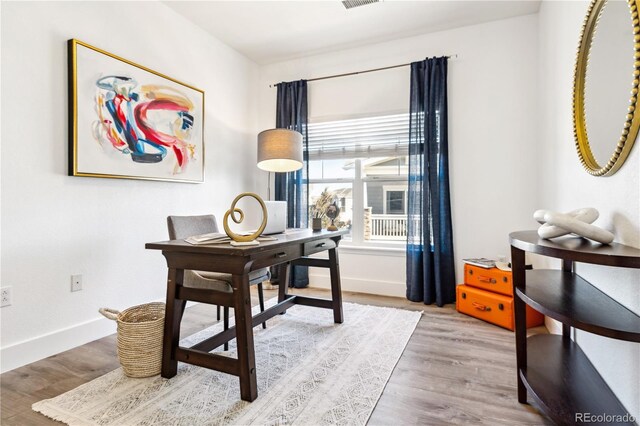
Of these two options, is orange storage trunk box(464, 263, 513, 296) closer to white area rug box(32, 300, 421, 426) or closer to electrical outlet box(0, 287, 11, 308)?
white area rug box(32, 300, 421, 426)

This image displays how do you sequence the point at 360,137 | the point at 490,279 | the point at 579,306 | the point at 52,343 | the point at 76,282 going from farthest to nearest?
the point at 360,137
the point at 490,279
the point at 76,282
the point at 52,343
the point at 579,306

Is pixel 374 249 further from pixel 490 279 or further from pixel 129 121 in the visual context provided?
pixel 129 121

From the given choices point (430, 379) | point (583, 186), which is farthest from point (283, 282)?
point (583, 186)

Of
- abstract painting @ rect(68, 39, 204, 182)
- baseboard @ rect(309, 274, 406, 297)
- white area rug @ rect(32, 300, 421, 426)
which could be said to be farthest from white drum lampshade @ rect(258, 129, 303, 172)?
baseboard @ rect(309, 274, 406, 297)

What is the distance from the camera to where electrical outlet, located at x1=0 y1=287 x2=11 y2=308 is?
6.32ft

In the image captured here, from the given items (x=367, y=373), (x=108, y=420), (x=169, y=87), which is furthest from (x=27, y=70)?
(x=367, y=373)

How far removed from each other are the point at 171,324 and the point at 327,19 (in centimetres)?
294

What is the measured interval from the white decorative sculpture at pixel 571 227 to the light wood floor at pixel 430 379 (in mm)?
844

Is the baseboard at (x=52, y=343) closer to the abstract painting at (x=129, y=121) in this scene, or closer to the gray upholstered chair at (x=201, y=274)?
the gray upholstered chair at (x=201, y=274)

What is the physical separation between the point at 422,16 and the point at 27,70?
311 cm

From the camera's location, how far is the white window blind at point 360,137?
362 cm

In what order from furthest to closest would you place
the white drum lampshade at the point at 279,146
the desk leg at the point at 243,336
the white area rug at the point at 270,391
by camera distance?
1. the white drum lampshade at the point at 279,146
2. the desk leg at the point at 243,336
3. the white area rug at the point at 270,391

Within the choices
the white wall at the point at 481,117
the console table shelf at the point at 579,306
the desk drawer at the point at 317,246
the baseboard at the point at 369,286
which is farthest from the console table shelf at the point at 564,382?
the baseboard at the point at 369,286

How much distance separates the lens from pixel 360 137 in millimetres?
3793
